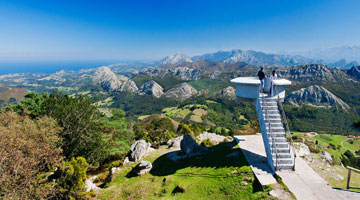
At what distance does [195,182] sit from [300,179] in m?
6.17

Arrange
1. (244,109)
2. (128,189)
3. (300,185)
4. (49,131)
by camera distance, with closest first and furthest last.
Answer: (300,185)
(128,189)
(49,131)
(244,109)

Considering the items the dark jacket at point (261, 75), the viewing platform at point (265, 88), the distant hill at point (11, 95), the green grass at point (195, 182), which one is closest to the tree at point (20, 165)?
the green grass at point (195, 182)

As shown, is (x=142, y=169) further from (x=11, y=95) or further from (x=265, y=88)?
(x=11, y=95)

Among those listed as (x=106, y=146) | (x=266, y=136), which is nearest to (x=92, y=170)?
(x=106, y=146)

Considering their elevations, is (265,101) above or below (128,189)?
above

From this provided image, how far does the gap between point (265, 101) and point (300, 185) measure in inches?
214

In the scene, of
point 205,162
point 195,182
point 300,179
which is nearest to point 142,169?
point 205,162

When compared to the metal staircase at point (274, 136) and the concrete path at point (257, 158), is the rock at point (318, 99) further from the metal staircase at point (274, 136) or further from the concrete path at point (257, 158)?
the metal staircase at point (274, 136)

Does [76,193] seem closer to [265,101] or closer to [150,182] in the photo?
[150,182]

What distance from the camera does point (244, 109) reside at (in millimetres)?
179125

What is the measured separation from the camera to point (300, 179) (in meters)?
8.87

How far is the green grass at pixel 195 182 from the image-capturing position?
30.0ft

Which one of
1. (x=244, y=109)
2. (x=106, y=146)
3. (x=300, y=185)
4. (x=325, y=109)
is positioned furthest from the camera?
(x=244, y=109)

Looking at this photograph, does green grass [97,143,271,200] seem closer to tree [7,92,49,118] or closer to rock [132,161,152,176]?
rock [132,161,152,176]
